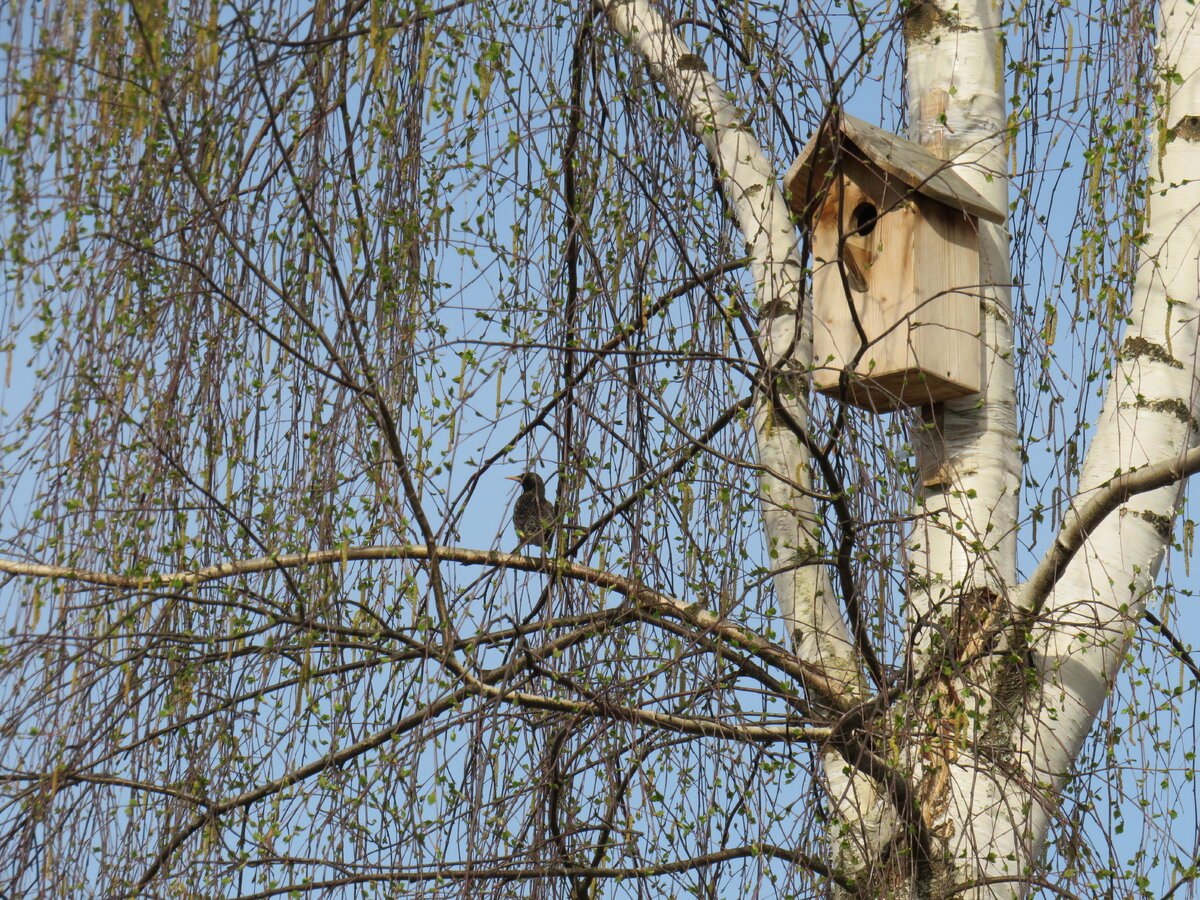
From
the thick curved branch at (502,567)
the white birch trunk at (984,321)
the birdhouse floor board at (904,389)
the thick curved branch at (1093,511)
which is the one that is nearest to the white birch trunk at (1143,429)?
the thick curved branch at (1093,511)

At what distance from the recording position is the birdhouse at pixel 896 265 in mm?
2996

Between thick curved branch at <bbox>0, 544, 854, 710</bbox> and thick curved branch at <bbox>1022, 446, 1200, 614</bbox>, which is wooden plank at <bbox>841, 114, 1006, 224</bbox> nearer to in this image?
thick curved branch at <bbox>1022, 446, 1200, 614</bbox>

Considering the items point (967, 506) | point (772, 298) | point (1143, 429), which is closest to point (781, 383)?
point (772, 298)

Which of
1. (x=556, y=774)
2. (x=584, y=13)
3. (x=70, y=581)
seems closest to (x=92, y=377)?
(x=70, y=581)

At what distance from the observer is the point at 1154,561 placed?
2.92m

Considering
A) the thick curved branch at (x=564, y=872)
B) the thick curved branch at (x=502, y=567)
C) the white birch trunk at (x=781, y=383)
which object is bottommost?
the thick curved branch at (x=564, y=872)

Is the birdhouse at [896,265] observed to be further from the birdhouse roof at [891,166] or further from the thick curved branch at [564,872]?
the thick curved branch at [564,872]

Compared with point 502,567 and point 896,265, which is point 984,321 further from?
point 502,567

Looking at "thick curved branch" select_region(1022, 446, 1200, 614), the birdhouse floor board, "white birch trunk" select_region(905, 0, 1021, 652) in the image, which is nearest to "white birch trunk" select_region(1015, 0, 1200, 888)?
"thick curved branch" select_region(1022, 446, 1200, 614)

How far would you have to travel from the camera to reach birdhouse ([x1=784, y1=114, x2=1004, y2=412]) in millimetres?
2996

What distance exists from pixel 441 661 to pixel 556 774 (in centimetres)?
49

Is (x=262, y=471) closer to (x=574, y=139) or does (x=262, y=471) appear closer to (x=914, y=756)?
(x=574, y=139)

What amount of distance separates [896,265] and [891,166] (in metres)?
0.26

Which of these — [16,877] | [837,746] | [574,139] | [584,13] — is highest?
[584,13]
